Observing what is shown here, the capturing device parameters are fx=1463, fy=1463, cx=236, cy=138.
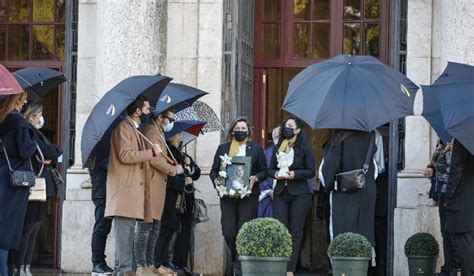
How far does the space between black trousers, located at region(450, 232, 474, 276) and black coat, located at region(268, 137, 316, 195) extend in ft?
7.79

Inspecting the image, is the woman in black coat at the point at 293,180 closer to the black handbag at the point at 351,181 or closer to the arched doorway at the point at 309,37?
the black handbag at the point at 351,181

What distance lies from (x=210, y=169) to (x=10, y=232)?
4551 millimetres

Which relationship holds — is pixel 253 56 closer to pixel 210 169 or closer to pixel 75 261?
pixel 210 169

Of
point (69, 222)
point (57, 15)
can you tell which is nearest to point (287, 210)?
point (69, 222)

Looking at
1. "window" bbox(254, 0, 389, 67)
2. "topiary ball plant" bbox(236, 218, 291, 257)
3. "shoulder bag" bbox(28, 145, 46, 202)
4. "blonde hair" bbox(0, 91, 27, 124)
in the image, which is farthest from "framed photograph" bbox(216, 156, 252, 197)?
Result: "window" bbox(254, 0, 389, 67)

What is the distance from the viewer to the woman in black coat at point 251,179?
56.2 feet

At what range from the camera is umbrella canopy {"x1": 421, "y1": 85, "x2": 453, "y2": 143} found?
15938 mm

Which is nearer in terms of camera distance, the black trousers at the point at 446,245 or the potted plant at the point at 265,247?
the potted plant at the point at 265,247

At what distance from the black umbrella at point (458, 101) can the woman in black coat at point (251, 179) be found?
2777mm

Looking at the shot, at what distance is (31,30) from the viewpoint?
2105 cm

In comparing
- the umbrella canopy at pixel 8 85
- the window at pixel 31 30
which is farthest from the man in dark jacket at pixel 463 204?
the window at pixel 31 30

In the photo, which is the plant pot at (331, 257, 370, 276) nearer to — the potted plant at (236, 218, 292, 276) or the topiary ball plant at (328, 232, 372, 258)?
the topiary ball plant at (328, 232, 372, 258)

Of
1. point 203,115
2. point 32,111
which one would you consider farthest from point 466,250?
point 32,111

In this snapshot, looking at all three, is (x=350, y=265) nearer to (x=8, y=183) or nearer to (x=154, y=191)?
(x=154, y=191)
